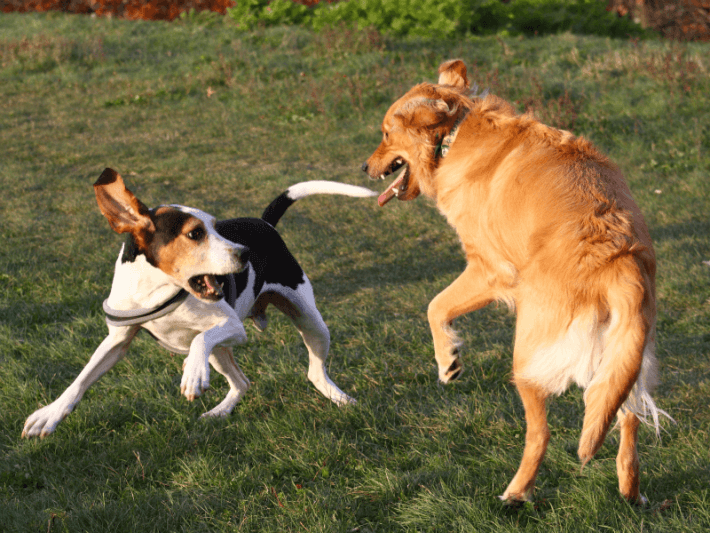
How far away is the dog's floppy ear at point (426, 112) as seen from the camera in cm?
339

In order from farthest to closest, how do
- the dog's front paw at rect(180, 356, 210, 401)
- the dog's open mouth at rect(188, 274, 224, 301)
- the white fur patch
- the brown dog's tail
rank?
the dog's open mouth at rect(188, 274, 224, 301), the dog's front paw at rect(180, 356, 210, 401), the white fur patch, the brown dog's tail

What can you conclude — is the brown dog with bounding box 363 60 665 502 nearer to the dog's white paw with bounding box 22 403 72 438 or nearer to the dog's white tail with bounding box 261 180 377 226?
the dog's white tail with bounding box 261 180 377 226

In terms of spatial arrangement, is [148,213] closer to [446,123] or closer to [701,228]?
[446,123]

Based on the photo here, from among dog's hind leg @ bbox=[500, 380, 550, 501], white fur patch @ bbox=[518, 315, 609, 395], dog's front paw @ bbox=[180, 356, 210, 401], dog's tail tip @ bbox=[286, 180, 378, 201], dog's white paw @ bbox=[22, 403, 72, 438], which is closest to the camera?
white fur patch @ bbox=[518, 315, 609, 395]

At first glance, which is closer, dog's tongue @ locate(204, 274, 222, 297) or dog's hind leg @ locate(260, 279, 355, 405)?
dog's tongue @ locate(204, 274, 222, 297)

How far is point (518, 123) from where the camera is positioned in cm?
328

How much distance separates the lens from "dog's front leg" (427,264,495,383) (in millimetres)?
3184

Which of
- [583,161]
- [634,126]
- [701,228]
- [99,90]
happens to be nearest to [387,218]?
[701,228]

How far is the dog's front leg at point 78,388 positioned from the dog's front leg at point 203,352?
18.0 inches

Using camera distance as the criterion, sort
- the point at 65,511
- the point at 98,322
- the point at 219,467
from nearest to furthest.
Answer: the point at 65,511, the point at 219,467, the point at 98,322

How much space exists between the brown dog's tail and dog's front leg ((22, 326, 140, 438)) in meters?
2.22

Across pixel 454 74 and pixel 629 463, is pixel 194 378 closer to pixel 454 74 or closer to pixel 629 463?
pixel 629 463

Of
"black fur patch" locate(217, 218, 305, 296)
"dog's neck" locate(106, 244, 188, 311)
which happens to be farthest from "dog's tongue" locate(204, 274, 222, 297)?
"black fur patch" locate(217, 218, 305, 296)

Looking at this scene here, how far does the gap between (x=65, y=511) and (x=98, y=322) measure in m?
2.18
